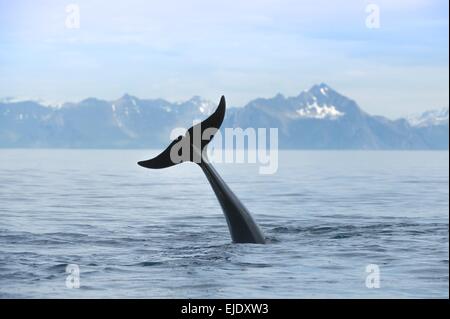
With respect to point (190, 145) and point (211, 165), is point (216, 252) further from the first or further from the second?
point (190, 145)

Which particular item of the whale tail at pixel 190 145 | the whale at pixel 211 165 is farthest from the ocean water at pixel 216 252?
the whale tail at pixel 190 145

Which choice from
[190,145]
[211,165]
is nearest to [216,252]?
[211,165]

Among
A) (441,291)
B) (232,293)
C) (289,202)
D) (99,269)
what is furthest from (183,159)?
(289,202)

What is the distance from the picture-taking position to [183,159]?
1755 centimetres

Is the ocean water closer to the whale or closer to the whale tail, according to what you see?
the whale

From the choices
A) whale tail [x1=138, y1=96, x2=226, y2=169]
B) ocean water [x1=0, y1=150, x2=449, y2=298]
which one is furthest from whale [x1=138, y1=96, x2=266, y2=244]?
ocean water [x1=0, y1=150, x2=449, y2=298]

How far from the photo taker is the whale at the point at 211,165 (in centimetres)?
1694

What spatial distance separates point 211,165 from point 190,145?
2.09 ft

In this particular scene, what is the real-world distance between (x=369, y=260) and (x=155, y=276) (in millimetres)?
4112

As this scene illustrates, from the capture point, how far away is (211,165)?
17453mm

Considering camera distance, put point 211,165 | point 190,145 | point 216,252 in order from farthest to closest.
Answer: point 190,145
point 211,165
point 216,252

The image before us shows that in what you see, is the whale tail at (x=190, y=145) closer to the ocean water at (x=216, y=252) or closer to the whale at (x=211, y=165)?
the whale at (x=211, y=165)

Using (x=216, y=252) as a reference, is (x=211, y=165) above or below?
above

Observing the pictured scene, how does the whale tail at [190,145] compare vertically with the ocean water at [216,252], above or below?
above
